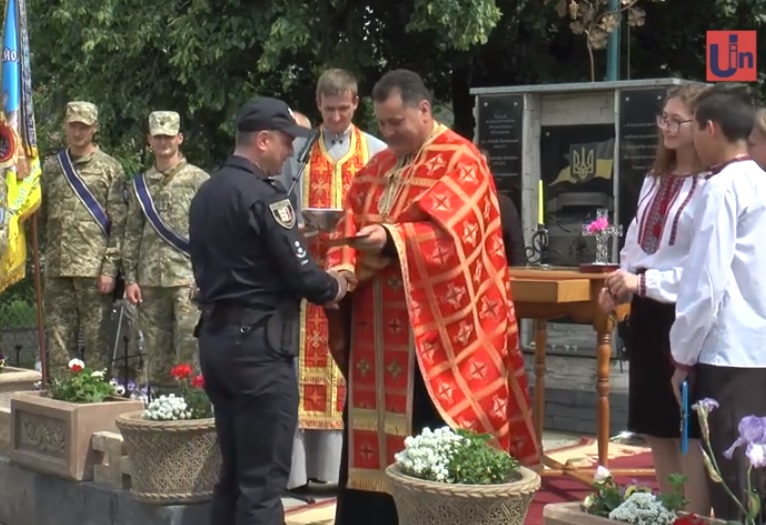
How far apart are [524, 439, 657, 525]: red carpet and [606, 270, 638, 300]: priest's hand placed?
137 centimetres

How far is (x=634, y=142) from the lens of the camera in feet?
28.6

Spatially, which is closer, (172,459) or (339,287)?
(339,287)

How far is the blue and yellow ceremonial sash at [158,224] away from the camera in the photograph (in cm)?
729

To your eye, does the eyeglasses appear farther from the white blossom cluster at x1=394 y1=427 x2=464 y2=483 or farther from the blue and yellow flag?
the blue and yellow flag

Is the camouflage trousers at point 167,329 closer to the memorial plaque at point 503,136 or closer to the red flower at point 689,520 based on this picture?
the memorial plaque at point 503,136

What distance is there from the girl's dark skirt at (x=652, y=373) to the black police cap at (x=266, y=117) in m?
1.51

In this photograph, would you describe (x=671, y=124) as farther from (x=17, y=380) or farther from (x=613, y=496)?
(x=17, y=380)

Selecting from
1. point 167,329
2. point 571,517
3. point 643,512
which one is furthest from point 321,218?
point 167,329

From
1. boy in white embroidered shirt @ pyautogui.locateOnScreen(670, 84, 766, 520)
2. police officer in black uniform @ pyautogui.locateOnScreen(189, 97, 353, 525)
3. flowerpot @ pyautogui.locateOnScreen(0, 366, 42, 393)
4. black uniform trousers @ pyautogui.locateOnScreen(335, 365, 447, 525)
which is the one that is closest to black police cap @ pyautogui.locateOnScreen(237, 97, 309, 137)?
police officer in black uniform @ pyautogui.locateOnScreen(189, 97, 353, 525)

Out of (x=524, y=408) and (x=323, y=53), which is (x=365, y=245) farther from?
(x=323, y=53)

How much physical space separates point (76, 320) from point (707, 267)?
15.0 ft

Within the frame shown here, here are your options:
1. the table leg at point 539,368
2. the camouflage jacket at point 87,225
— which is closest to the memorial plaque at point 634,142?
the table leg at point 539,368

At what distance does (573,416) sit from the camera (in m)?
9.05

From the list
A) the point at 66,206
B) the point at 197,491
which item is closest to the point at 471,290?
the point at 197,491
